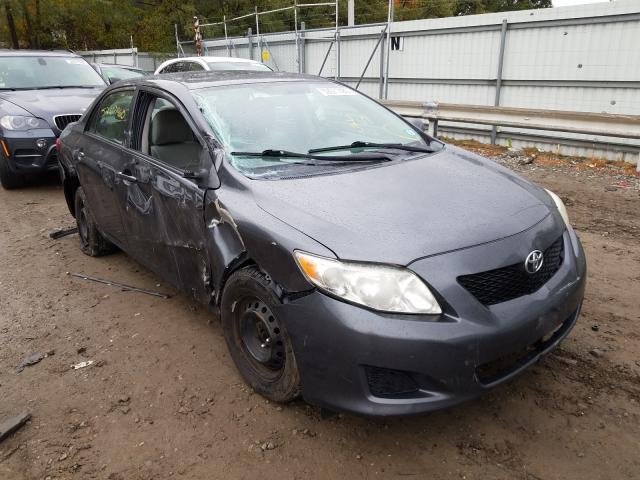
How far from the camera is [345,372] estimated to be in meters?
2.12

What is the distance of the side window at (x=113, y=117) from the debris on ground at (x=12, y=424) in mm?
1981

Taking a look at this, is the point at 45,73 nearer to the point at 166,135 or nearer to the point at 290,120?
the point at 166,135

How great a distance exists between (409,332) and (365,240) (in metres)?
0.43

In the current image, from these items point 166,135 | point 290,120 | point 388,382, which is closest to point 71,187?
point 166,135

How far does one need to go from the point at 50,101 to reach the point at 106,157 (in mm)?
4024

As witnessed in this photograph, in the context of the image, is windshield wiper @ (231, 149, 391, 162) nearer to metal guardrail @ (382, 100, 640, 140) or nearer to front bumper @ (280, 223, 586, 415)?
front bumper @ (280, 223, 586, 415)

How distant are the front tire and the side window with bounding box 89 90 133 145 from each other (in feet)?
6.00

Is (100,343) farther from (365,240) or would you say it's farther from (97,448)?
(365,240)

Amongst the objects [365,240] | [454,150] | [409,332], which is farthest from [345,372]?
[454,150]

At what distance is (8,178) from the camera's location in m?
7.22

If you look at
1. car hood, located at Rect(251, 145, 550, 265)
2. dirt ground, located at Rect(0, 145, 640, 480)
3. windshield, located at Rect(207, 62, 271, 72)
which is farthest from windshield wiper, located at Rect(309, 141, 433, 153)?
windshield, located at Rect(207, 62, 271, 72)

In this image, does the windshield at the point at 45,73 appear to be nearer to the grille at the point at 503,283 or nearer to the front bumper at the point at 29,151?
the front bumper at the point at 29,151

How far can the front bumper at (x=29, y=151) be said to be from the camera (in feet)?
21.9

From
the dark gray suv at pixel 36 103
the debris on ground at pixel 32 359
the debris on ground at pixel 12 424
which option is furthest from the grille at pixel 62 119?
the debris on ground at pixel 12 424
